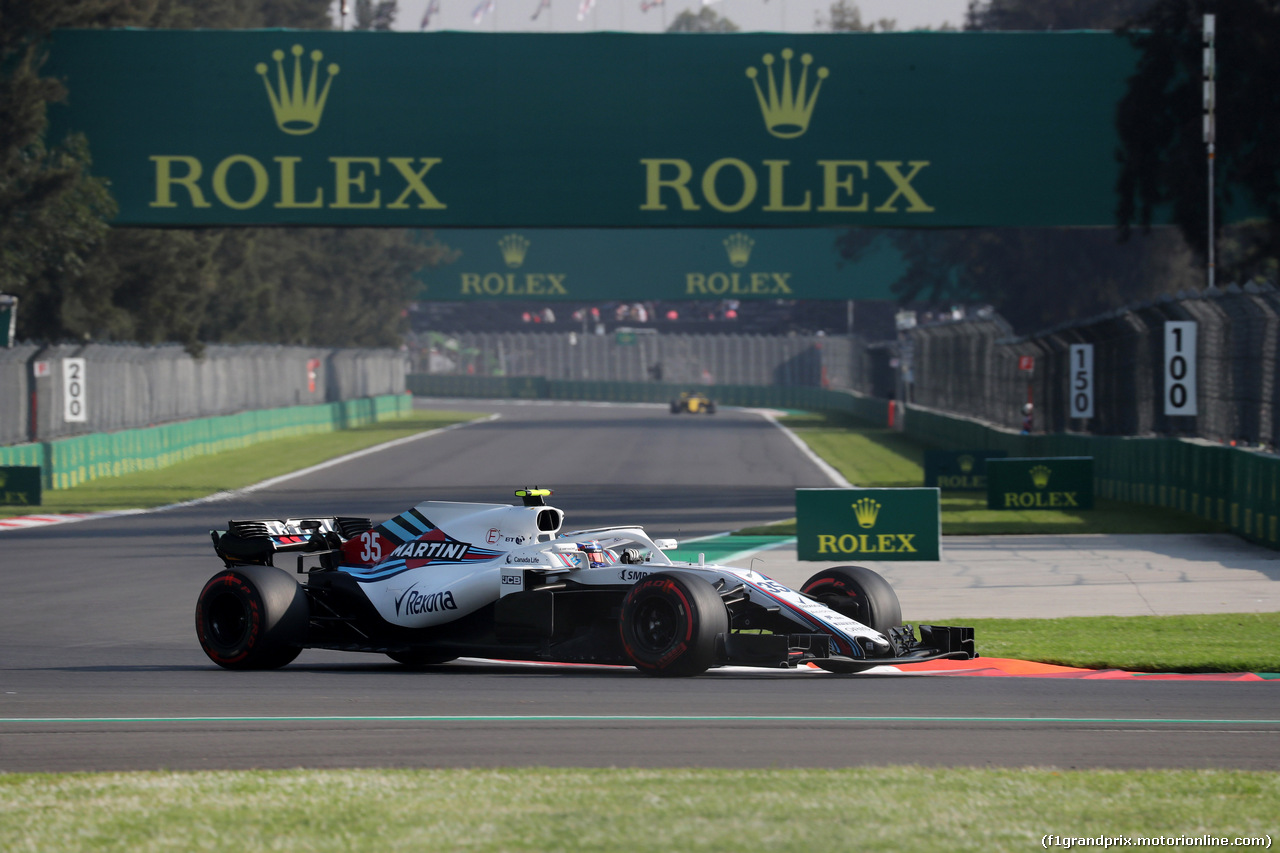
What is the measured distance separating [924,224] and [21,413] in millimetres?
17617

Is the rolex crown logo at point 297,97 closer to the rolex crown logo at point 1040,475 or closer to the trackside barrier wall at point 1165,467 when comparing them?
the rolex crown logo at point 1040,475

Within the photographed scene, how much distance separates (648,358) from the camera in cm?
10444

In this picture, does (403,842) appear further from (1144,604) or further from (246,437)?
(246,437)

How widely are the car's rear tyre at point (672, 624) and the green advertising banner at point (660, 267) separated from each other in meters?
74.1

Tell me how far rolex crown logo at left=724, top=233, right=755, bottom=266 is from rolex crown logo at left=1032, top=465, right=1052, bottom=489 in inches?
2385

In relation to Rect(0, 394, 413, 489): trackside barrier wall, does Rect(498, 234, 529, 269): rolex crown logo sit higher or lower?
higher

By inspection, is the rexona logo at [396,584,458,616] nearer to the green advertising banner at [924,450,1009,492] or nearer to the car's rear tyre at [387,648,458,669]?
the car's rear tyre at [387,648,458,669]

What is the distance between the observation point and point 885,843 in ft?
20.2

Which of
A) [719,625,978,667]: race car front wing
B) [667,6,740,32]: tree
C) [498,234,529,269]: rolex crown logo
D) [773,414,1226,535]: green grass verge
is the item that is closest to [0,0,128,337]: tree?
[773,414,1226,535]: green grass verge

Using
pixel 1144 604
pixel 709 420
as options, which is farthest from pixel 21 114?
pixel 709 420

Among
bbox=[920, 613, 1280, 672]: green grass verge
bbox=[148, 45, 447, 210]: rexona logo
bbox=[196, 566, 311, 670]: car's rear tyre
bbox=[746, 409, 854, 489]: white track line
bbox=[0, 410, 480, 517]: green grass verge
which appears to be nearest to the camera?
bbox=[196, 566, 311, 670]: car's rear tyre

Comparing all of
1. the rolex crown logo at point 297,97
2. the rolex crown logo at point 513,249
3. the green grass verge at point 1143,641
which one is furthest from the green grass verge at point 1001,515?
the rolex crown logo at point 513,249

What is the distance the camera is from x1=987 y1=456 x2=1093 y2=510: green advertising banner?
25.5m

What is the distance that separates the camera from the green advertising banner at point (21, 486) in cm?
2669
